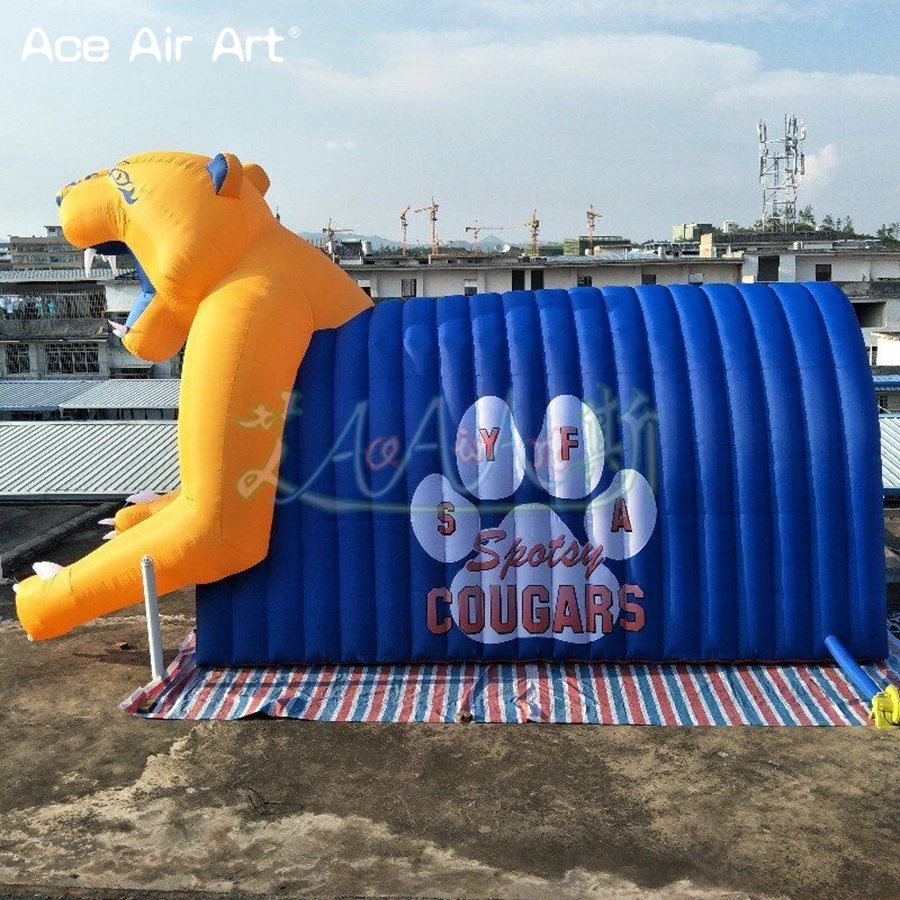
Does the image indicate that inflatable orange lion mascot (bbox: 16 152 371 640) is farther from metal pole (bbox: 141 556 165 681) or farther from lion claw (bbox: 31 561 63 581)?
metal pole (bbox: 141 556 165 681)

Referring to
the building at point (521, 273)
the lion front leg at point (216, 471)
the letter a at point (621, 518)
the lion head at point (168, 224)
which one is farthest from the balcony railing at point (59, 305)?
the letter a at point (621, 518)

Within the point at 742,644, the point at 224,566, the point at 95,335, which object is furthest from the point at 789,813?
the point at 95,335

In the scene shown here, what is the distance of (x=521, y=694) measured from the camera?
12062 mm

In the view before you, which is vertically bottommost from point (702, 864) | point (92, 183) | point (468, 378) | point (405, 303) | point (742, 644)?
point (702, 864)

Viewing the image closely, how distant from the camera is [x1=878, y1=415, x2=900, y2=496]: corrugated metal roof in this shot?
16094mm

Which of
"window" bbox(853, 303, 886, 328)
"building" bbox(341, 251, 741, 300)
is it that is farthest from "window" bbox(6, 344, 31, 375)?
"window" bbox(853, 303, 886, 328)

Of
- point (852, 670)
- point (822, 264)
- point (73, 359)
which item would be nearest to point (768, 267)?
point (822, 264)

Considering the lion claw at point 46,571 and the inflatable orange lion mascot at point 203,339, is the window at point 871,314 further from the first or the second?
the lion claw at point 46,571

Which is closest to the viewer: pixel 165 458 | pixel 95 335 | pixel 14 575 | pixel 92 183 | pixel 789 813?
pixel 789 813

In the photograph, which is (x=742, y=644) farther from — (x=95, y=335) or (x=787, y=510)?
(x=95, y=335)

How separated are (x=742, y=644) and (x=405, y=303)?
6.66 metres

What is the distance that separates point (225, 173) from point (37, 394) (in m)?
22.2

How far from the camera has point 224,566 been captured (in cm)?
1234

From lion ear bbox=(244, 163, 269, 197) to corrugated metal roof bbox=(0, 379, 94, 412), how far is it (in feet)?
61.1
